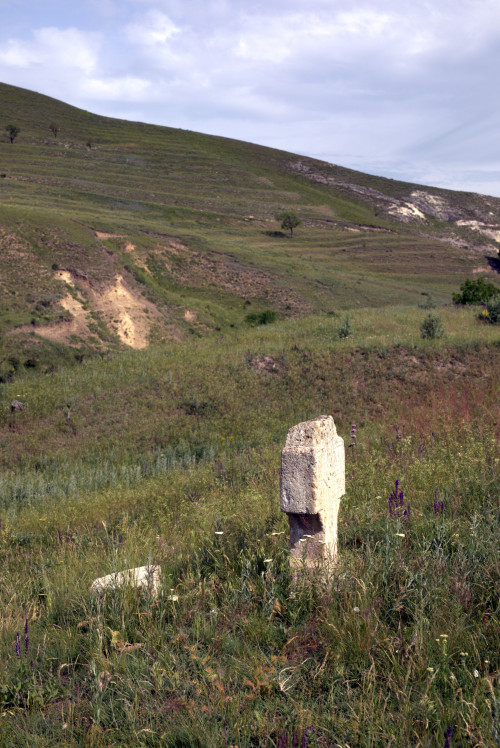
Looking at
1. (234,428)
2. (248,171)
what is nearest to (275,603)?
(234,428)

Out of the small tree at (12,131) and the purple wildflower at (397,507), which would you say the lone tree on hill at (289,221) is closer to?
the small tree at (12,131)

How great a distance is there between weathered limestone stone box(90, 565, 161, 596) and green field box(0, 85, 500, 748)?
0.25ft

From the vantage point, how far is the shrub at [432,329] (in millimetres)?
15961

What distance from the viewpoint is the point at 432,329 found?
16.1 metres

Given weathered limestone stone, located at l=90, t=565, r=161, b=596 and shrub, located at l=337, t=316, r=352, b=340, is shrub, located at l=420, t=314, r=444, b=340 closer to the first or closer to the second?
shrub, located at l=337, t=316, r=352, b=340

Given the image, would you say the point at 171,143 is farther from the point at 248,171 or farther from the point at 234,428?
the point at 234,428

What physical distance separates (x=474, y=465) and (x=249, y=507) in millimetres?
2179

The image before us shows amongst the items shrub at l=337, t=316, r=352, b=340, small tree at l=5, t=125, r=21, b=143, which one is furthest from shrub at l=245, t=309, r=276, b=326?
small tree at l=5, t=125, r=21, b=143

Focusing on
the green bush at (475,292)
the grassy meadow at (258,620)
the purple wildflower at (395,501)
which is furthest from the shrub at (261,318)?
the purple wildflower at (395,501)

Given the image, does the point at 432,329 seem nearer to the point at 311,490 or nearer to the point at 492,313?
the point at 492,313

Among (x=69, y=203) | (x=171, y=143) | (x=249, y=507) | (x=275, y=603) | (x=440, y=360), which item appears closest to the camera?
(x=275, y=603)

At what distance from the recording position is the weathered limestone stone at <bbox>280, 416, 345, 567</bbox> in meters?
3.06

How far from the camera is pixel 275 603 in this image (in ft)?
9.24

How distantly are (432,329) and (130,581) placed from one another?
48.2 ft
